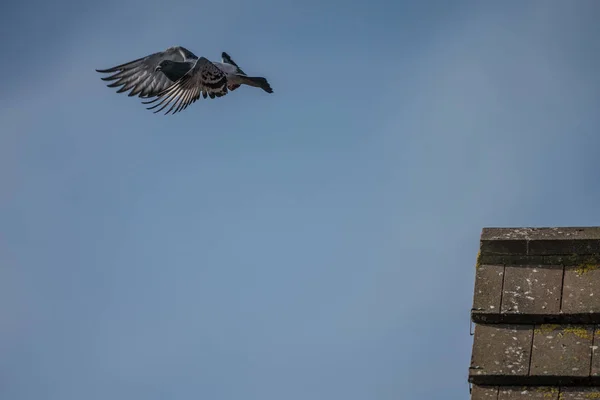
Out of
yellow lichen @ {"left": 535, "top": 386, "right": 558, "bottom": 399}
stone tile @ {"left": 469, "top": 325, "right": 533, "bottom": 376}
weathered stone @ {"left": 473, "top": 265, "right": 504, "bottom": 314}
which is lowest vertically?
yellow lichen @ {"left": 535, "top": 386, "right": 558, "bottom": 399}

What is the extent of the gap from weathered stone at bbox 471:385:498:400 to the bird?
996 cm

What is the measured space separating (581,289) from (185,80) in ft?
34.3

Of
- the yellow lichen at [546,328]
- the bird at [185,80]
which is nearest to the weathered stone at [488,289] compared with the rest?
the yellow lichen at [546,328]

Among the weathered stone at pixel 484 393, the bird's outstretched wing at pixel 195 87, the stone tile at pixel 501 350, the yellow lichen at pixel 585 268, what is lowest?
the weathered stone at pixel 484 393

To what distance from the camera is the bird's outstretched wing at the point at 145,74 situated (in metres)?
15.6

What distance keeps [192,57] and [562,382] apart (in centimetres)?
1130

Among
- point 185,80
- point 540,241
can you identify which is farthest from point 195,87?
point 540,241

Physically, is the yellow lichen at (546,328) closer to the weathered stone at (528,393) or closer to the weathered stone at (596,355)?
the weathered stone at (596,355)

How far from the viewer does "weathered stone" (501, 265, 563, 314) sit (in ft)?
17.6

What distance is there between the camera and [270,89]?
14836 mm

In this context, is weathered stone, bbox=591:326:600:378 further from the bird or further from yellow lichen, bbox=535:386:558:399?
the bird

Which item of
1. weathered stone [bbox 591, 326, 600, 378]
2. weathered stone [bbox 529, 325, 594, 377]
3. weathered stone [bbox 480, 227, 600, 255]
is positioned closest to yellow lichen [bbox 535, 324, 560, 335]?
weathered stone [bbox 529, 325, 594, 377]

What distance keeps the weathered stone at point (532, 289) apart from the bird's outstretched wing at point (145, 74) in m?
10.5

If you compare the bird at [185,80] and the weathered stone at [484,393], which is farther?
the bird at [185,80]
